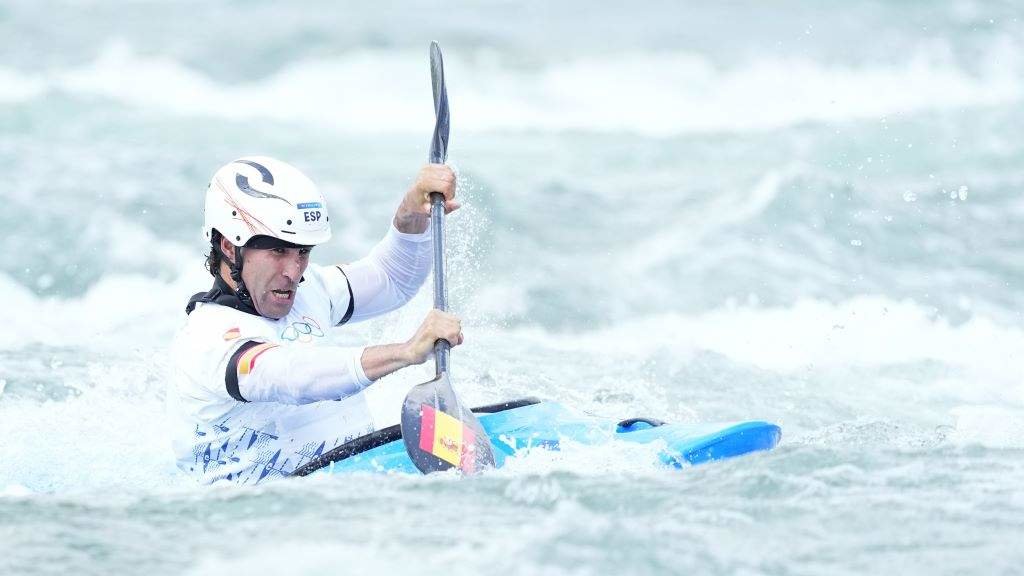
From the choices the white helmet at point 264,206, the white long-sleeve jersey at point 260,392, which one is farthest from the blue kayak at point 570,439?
the white helmet at point 264,206

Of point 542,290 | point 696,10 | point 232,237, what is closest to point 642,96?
point 696,10

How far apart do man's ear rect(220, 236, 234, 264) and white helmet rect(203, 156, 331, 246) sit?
0.03 m

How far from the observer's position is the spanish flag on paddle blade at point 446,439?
14.7 feet

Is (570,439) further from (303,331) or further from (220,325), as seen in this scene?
(220,325)

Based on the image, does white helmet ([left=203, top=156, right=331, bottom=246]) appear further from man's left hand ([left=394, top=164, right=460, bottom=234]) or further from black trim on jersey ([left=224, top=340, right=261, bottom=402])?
man's left hand ([left=394, top=164, right=460, bottom=234])

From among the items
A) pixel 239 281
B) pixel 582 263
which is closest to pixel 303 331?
pixel 239 281

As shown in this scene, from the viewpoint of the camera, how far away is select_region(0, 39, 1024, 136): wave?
16625mm

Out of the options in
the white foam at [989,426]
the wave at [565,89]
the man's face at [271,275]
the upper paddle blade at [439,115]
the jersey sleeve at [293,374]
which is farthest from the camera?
the wave at [565,89]

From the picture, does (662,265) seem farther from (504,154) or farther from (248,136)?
(248,136)

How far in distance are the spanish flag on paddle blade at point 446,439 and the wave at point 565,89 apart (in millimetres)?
12166

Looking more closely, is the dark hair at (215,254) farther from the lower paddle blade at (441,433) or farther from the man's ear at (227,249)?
the lower paddle blade at (441,433)

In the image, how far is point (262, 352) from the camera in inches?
172

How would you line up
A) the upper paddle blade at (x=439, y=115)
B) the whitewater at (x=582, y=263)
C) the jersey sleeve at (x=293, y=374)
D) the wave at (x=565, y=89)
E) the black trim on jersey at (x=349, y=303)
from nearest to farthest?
1. the whitewater at (x=582, y=263)
2. the jersey sleeve at (x=293, y=374)
3. the black trim on jersey at (x=349, y=303)
4. the upper paddle blade at (x=439, y=115)
5. the wave at (x=565, y=89)

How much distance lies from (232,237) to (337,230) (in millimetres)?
7182
